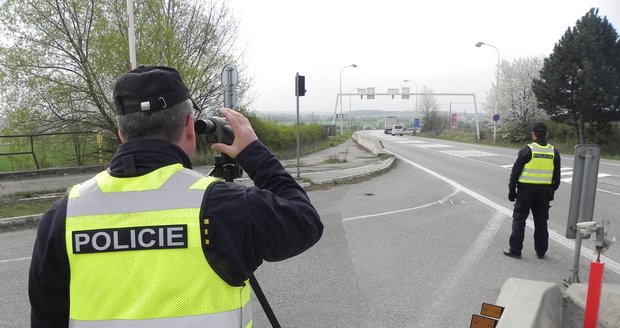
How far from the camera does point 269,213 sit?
4.75ft

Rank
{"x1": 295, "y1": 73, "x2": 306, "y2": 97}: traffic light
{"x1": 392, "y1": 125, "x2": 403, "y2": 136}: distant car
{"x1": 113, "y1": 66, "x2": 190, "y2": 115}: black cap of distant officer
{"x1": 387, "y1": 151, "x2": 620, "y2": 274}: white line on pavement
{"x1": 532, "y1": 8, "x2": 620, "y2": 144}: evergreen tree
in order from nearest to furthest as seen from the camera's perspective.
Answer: {"x1": 113, "y1": 66, "x2": 190, "y2": 115}: black cap of distant officer < {"x1": 387, "y1": 151, "x2": 620, "y2": 274}: white line on pavement < {"x1": 295, "y1": 73, "x2": 306, "y2": 97}: traffic light < {"x1": 532, "y1": 8, "x2": 620, "y2": 144}: evergreen tree < {"x1": 392, "y1": 125, "x2": 403, "y2": 136}: distant car

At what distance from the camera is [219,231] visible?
4.40 ft

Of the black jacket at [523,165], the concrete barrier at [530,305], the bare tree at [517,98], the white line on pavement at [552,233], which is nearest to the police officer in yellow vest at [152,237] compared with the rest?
the concrete barrier at [530,305]

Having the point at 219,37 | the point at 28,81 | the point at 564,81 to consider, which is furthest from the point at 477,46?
the point at 28,81

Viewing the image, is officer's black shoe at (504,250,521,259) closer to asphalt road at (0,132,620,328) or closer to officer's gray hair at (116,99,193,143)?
asphalt road at (0,132,620,328)

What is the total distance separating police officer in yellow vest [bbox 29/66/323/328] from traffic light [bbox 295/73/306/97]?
1167 centimetres

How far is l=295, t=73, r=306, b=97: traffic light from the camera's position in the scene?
1302 centimetres

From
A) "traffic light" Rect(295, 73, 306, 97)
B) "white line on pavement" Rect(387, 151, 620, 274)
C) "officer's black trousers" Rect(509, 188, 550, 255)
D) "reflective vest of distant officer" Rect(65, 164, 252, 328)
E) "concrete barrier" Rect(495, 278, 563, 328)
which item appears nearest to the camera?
"reflective vest of distant officer" Rect(65, 164, 252, 328)

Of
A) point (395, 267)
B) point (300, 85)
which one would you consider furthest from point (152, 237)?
point (300, 85)

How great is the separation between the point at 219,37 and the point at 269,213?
1673 centimetres

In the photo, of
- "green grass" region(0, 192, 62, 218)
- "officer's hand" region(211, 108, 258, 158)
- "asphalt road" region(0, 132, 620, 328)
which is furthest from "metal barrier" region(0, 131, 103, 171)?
"officer's hand" region(211, 108, 258, 158)

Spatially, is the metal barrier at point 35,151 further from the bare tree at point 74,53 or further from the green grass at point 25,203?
the green grass at point 25,203

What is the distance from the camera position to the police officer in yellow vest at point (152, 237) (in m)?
1.31

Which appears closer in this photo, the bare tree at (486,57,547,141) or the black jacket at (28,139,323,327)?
the black jacket at (28,139,323,327)
